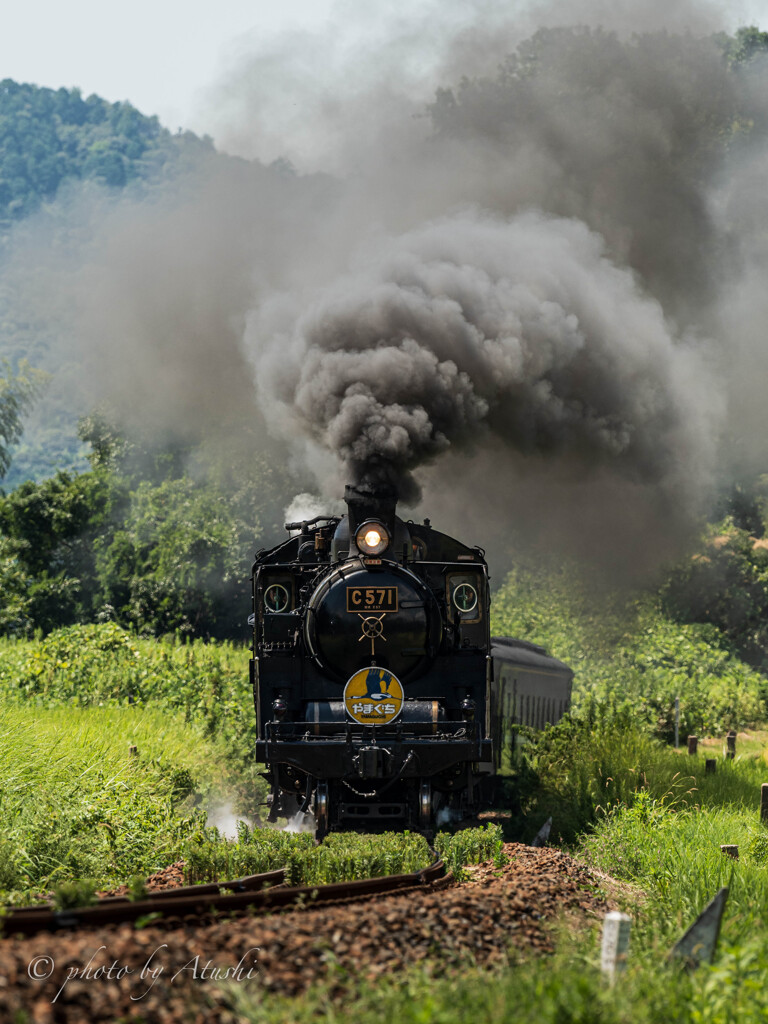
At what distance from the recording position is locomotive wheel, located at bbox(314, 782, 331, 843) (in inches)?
315

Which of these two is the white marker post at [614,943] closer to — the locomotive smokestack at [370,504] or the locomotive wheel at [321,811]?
the locomotive wheel at [321,811]

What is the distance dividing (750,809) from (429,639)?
3.25 meters

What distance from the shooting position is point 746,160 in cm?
2369

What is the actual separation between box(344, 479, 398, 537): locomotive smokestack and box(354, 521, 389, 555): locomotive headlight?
505mm

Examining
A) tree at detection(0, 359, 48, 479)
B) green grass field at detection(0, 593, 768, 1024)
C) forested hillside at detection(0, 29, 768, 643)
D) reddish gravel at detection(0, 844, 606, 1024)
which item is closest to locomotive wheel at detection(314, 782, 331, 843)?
green grass field at detection(0, 593, 768, 1024)

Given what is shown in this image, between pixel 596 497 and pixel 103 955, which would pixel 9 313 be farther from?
pixel 103 955

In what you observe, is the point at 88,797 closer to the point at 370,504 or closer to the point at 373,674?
the point at 373,674

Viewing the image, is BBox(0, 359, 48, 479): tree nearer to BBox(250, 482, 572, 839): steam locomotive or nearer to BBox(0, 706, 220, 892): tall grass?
BBox(0, 706, 220, 892): tall grass

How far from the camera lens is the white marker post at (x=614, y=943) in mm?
4227

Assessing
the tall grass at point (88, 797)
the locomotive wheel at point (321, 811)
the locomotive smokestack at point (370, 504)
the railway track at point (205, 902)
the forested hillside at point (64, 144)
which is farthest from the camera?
the forested hillside at point (64, 144)

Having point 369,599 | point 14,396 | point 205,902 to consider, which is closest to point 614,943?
point 205,902

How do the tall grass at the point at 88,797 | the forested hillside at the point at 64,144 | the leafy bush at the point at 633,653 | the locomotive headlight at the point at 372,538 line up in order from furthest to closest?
the forested hillside at the point at 64,144 < the leafy bush at the point at 633,653 < the locomotive headlight at the point at 372,538 < the tall grass at the point at 88,797

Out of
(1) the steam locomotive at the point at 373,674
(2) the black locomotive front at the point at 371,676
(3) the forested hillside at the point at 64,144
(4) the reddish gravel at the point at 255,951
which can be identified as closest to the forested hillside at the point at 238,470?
(1) the steam locomotive at the point at 373,674

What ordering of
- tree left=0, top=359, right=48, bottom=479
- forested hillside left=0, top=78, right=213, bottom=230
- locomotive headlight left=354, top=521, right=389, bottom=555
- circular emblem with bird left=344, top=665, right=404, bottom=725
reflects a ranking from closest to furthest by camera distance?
1. circular emblem with bird left=344, top=665, right=404, bottom=725
2. locomotive headlight left=354, top=521, right=389, bottom=555
3. tree left=0, top=359, right=48, bottom=479
4. forested hillside left=0, top=78, right=213, bottom=230
